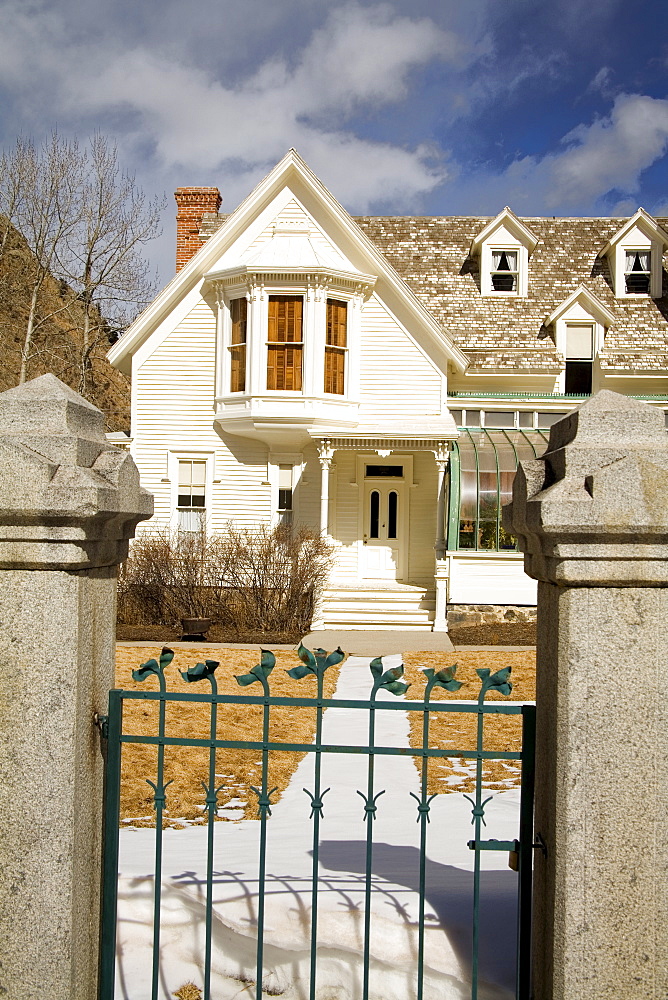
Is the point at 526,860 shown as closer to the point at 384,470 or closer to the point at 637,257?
the point at 384,470

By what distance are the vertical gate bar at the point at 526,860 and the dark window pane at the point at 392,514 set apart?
17.9 metres

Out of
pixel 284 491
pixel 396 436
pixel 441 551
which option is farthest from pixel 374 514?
pixel 441 551

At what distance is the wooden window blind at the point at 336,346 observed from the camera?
20297 mm

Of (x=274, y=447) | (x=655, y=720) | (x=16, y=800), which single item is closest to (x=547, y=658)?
(x=655, y=720)

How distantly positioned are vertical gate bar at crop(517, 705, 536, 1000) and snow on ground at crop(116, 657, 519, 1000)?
0.85 feet

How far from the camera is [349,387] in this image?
67.3 feet

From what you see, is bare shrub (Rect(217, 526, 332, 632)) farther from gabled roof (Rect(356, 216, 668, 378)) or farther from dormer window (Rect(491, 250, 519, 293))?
dormer window (Rect(491, 250, 519, 293))

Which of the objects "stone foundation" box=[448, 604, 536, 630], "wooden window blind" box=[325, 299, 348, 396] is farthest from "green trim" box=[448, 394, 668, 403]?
"stone foundation" box=[448, 604, 536, 630]

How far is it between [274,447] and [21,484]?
58.2 ft

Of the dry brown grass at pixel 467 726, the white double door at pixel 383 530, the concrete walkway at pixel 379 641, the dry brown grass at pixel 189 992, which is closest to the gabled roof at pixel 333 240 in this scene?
the white double door at pixel 383 530

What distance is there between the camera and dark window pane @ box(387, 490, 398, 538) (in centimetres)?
2145

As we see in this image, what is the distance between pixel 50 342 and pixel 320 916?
40.3 m

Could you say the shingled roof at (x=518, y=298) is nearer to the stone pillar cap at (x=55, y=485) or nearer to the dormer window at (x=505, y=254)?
the dormer window at (x=505, y=254)

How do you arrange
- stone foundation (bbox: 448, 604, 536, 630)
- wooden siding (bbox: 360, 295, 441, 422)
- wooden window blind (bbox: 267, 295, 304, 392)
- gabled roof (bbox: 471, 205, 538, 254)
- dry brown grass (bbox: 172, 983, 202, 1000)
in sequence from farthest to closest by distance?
gabled roof (bbox: 471, 205, 538, 254) → wooden siding (bbox: 360, 295, 441, 422) → wooden window blind (bbox: 267, 295, 304, 392) → stone foundation (bbox: 448, 604, 536, 630) → dry brown grass (bbox: 172, 983, 202, 1000)
